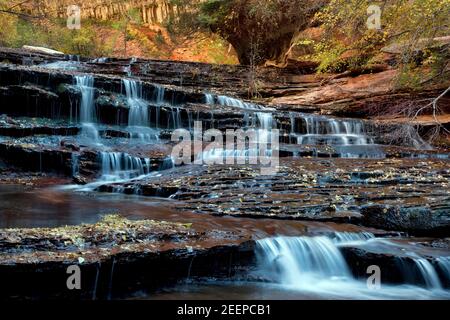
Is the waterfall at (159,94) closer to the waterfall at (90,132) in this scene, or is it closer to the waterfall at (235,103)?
the waterfall at (235,103)

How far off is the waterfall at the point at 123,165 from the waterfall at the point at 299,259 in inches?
198

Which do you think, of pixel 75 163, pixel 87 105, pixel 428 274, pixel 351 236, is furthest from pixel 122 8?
pixel 428 274

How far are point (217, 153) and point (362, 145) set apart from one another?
4342 mm

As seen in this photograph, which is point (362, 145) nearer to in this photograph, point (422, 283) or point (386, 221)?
point (386, 221)

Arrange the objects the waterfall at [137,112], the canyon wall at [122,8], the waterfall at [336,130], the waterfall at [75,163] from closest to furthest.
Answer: the waterfall at [75,163], the waterfall at [137,112], the waterfall at [336,130], the canyon wall at [122,8]

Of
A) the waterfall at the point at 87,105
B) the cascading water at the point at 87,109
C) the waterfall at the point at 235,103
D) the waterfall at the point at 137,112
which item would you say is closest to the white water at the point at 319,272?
the cascading water at the point at 87,109

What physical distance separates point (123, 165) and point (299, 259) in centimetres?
555

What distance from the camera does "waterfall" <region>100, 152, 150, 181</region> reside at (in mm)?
9578

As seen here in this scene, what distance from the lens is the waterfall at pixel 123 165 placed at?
958 centimetres

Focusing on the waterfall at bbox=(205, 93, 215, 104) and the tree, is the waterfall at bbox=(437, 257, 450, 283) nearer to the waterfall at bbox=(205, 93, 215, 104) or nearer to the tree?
the waterfall at bbox=(205, 93, 215, 104)

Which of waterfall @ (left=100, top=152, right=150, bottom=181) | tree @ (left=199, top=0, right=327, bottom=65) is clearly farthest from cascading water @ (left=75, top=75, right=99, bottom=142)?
tree @ (left=199, top=0, right=327, bottom=65)

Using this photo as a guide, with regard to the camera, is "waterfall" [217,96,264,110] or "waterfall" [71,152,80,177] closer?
"waterfall" [71,152,80,177]
